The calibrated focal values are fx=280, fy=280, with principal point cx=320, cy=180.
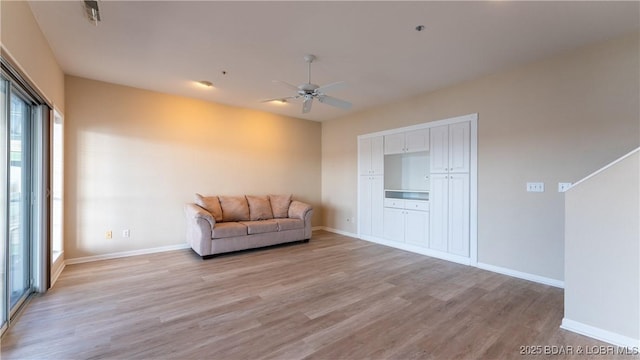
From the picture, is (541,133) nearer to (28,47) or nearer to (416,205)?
(416,205)

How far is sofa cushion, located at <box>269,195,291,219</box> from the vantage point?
5.62 metres

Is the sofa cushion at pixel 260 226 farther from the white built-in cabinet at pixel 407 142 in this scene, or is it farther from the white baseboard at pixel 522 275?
the white baseboard at pixel 522 275

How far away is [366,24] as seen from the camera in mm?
2656

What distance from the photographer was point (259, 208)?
5391 mm

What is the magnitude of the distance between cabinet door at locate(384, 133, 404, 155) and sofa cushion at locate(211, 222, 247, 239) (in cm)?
295

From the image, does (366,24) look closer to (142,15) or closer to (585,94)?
(142,15)

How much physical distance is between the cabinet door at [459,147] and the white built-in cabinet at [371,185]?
1374 mm

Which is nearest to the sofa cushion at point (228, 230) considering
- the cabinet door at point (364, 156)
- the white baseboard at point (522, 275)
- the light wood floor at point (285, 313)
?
the light wood floor at point (285, 313)

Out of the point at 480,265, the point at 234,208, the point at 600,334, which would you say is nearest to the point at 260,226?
the point at 234,208

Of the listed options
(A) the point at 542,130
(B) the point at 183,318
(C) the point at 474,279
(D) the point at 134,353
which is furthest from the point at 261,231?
(A) the point at 542,130

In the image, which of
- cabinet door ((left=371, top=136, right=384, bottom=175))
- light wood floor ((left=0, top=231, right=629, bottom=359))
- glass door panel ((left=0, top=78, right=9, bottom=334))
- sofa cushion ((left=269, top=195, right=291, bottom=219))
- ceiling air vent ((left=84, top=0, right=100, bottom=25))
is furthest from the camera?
sofa cushion ((left=269, top=195, right=291, bottom=219))

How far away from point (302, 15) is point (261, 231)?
342cm

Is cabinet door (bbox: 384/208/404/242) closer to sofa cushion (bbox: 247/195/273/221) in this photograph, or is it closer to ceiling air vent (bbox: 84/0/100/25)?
sofa cushion (bbox: 247/195/273/221)

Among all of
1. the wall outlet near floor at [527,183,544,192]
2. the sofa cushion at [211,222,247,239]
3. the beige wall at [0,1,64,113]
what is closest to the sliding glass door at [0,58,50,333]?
the beige wall at [0,1,64,113]
